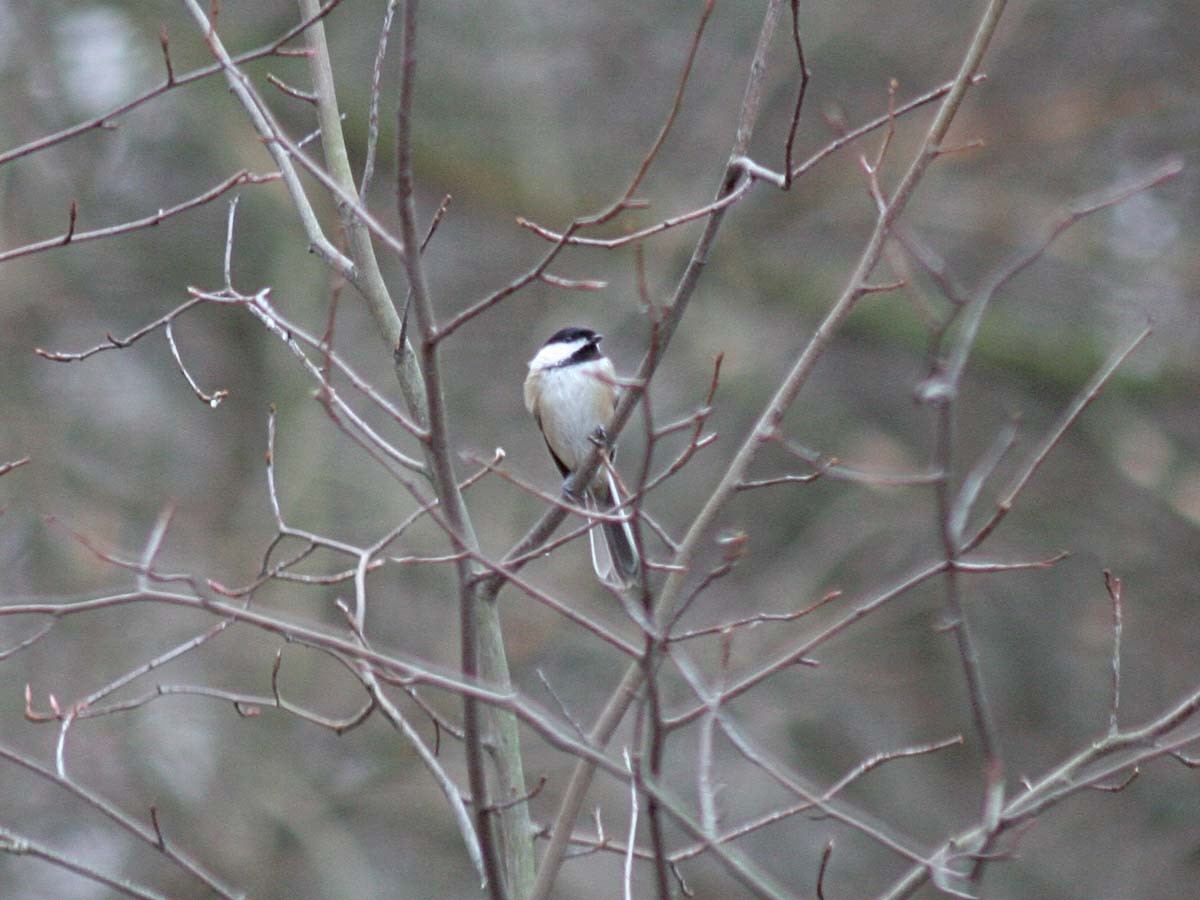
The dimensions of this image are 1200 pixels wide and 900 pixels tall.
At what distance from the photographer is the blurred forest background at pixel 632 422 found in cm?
637

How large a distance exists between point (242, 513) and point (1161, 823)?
15.4 ft

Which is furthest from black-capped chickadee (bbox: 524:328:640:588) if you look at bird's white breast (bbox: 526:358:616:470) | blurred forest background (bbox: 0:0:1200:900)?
blurred forest background (bbox: 0:0:1200:900)

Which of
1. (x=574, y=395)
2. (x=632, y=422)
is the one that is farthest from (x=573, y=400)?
(x=632, y=422)

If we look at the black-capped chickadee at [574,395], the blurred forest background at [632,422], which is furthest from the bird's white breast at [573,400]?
the blurred forest background at [632,422]

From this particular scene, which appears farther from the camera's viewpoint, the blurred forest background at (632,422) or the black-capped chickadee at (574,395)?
the blurred forest background at (632,422)

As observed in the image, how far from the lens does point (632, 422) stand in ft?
23.1

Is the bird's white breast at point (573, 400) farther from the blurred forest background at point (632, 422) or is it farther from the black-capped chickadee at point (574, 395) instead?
the blurred forest background at point (632, 422)

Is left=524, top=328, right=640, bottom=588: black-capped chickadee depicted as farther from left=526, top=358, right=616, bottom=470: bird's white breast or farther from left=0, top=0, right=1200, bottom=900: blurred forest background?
left=0, top=0, right=1200, bottom=900: blurred forest background

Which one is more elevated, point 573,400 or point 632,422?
point 573,400

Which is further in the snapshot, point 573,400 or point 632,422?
point 632,422

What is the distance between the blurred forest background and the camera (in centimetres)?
637

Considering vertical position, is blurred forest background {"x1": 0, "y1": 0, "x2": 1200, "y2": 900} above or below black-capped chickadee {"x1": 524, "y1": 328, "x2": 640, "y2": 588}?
below

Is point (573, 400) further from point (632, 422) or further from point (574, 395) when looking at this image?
point (632, 422)

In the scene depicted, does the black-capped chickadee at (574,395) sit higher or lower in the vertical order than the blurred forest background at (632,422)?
higher
